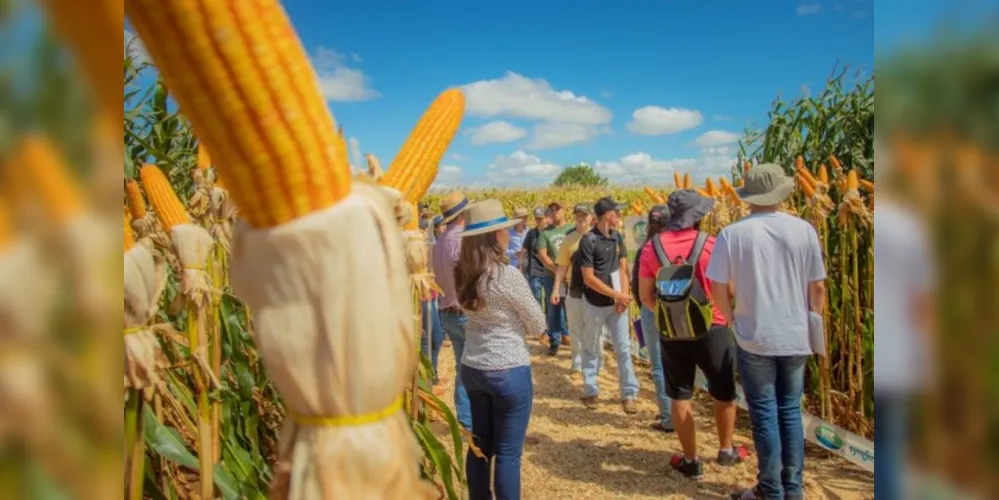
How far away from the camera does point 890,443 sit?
0.40 meters

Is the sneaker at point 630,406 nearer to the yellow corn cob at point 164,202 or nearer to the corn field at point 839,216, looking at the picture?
the corn field at point 839,216

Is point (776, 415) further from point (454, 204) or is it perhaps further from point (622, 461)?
point (454, 204)

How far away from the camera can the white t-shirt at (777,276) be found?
3016 mm

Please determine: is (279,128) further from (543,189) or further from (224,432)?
(543,189)

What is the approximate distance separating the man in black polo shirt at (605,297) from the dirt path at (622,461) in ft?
1.13

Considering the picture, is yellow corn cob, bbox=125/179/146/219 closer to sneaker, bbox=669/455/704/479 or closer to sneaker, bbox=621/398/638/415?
sneaker, bbox=669/455/704/479

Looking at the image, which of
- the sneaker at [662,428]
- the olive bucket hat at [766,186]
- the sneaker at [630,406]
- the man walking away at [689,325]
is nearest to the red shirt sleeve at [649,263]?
the man walking away at [689,325]

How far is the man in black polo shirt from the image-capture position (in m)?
5.16

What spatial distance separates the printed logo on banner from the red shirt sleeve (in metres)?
1.62

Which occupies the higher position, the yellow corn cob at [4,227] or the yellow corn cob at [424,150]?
the yellow corn cob at [424,150]

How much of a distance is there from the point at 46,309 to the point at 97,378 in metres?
0.05

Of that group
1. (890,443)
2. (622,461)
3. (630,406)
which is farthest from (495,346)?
(630,406)

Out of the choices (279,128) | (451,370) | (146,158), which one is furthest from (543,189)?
(279,128)

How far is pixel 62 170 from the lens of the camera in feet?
0.97
